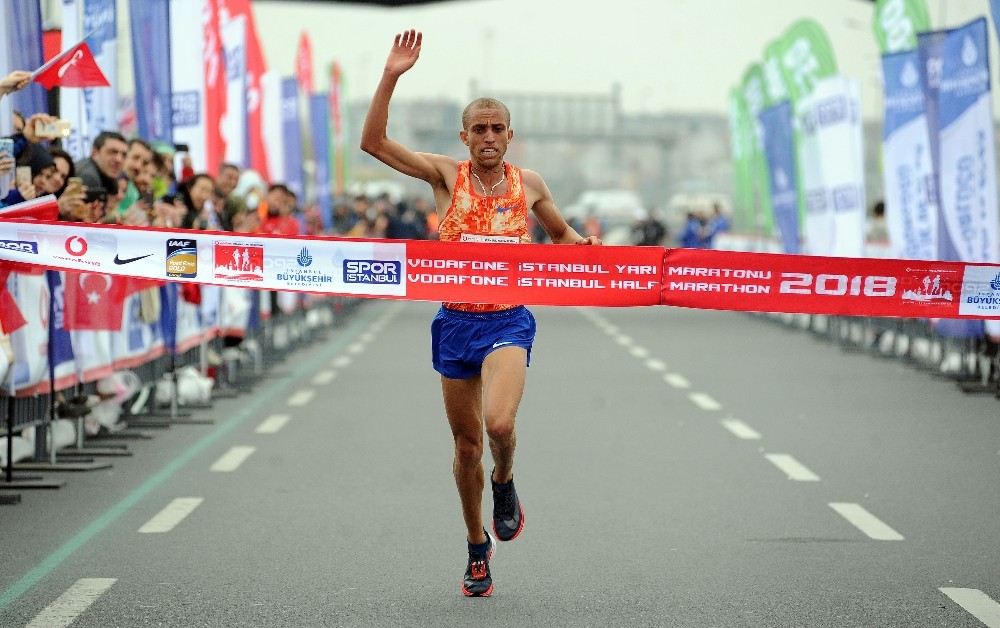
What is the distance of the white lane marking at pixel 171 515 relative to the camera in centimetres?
898

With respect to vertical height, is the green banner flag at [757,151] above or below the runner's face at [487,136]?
above

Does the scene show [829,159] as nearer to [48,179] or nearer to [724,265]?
[48,179]

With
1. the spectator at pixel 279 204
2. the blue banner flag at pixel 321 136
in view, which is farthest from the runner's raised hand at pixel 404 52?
the blue banner flag at pixel 321 136

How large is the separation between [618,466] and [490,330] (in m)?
4.35

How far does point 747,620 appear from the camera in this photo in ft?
22.1

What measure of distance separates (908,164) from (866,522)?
1136 centimetres

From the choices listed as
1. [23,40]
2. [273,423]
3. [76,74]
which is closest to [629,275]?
[76,74]

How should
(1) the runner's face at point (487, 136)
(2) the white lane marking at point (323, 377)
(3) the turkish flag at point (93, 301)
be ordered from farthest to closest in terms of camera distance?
(2) the white lane marking at point (323, 377) < (3) the turkish flag at point (93, 301) < (1) the runner's face at point (487, 136)

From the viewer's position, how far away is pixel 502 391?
714cm

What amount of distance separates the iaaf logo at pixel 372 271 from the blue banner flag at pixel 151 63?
32.3 ft

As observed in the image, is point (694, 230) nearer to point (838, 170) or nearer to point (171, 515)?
point (838, 170)

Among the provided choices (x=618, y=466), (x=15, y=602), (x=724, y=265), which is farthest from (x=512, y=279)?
(x=618, y=466)

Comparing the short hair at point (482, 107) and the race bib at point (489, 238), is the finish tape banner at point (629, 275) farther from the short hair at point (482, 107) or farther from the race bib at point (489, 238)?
the short hair at point (482, 107)

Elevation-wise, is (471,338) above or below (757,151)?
below
